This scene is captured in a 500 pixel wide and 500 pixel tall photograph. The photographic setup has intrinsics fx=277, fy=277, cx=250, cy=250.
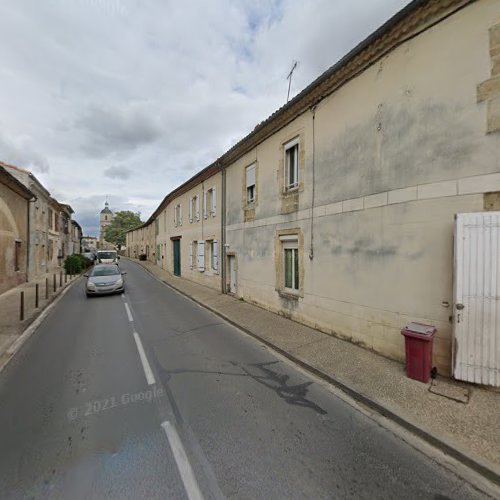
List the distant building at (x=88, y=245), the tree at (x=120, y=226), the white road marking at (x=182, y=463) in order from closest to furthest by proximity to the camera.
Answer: the white road marking at (x=182, y=463) → the distant building at (x=88, y=245) → the tree at (x=120, y=226)

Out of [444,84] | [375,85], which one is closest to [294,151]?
[375,85]

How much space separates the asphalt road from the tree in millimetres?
63865

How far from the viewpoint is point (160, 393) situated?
3889 millimetres

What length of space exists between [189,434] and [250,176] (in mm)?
8455

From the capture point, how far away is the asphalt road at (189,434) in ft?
7.80

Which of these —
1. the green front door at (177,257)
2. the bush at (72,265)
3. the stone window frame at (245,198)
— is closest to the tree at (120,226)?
the bush at (72,265)

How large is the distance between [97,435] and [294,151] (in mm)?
7416

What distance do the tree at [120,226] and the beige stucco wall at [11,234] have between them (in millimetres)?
51710

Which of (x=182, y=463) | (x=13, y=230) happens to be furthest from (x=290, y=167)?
(x=13, y=230)

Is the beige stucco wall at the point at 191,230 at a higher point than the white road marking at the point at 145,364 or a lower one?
higher

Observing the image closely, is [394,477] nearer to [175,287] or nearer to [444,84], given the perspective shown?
[444,84]

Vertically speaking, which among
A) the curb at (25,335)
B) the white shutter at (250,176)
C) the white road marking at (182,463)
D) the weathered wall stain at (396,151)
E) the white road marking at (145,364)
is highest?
the white shutter at (250,176)

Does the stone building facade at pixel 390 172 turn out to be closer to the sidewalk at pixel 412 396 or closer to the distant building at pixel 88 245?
the sidewalk at pixel 412 396

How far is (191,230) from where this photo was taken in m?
17.1
